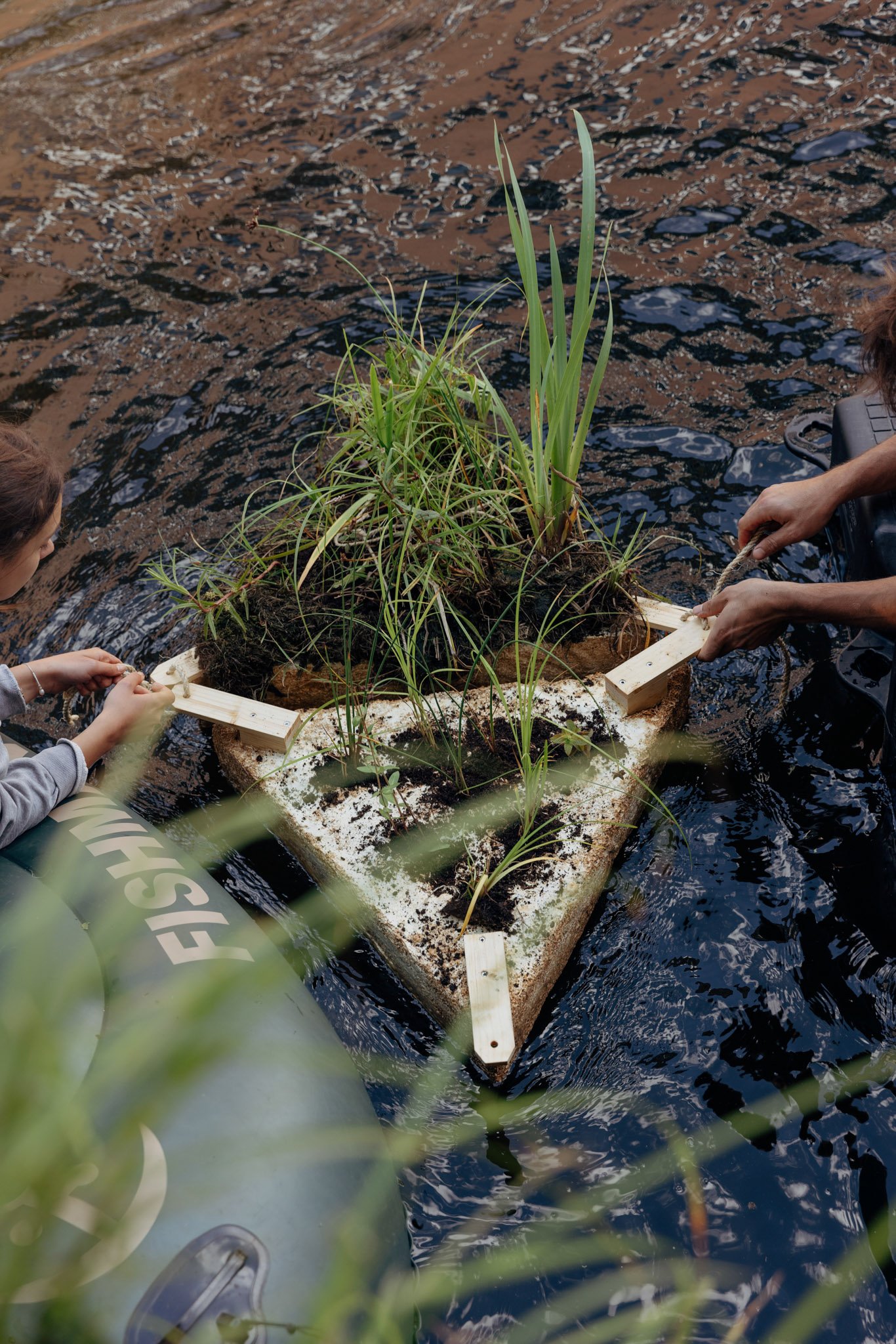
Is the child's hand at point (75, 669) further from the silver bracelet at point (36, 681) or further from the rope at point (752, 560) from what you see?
the rope at point (752, 560)

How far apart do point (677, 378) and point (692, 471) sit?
1.93ft

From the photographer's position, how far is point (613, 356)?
4.34 meters

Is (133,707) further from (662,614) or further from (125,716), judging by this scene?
(662,614)

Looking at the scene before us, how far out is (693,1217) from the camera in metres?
2.05

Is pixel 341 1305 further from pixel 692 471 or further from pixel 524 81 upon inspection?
pixel 524 81

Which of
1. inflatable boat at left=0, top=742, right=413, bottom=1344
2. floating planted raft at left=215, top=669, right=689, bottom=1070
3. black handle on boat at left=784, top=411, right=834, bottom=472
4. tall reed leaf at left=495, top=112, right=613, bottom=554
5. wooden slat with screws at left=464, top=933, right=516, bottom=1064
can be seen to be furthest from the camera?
black handle on boat at left=784, top=411, right=834, bottom=472

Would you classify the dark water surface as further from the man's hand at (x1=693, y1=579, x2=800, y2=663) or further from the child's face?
the child's face

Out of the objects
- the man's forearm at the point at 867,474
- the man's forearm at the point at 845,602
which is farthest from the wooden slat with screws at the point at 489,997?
the man's forearm at the point at 867,474

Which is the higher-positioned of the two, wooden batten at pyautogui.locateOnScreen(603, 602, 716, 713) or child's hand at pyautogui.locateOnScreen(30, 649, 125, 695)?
child's hand at pyautogui.locateOnScreen(30, 649, 125, 695)

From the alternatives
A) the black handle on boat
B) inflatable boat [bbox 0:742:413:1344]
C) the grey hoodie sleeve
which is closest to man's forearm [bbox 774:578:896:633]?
the black handle on boat

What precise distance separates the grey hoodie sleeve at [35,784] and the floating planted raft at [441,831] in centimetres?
52

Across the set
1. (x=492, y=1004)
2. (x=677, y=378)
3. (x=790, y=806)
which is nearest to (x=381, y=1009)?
(x=492, y=1004)

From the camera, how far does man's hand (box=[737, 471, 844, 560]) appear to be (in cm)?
280

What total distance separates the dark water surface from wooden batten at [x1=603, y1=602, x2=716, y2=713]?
261 millimetres
